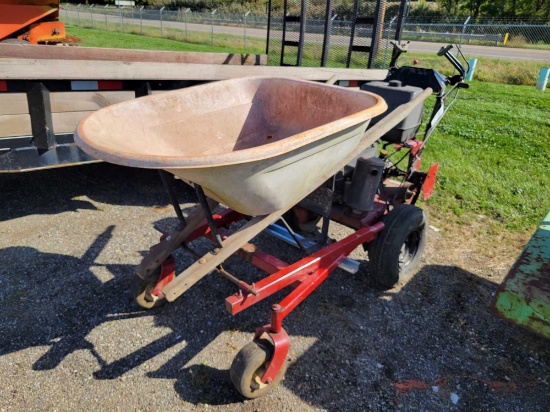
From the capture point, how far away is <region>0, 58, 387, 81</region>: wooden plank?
10.4 feet

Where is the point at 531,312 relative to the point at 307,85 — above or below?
below

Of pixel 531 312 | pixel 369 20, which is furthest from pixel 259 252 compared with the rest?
pixel 369 20

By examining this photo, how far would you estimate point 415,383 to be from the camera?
2604mm

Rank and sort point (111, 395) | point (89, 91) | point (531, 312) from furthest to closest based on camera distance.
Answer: point (89, 91), point (111, 395), point (531, 312)

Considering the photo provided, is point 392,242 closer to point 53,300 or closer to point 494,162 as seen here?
point 53,300

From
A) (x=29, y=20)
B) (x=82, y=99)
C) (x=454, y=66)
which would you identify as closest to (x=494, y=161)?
(x=454, y=66)

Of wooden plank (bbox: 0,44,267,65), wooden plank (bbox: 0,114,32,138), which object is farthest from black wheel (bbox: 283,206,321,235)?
wooden plank (bbox: 0,44,267,65)

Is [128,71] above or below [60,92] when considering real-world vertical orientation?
above

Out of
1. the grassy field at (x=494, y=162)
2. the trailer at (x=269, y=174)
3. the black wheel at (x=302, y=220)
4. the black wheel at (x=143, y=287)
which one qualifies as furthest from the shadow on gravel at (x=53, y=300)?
the grassy field at (x=494, y=162)

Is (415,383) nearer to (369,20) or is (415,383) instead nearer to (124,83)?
(124,83)

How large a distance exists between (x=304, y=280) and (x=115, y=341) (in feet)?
4.05

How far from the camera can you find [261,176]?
2084 millimetres

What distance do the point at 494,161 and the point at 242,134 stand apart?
4433 mm

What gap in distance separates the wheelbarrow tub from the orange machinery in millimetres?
4092
